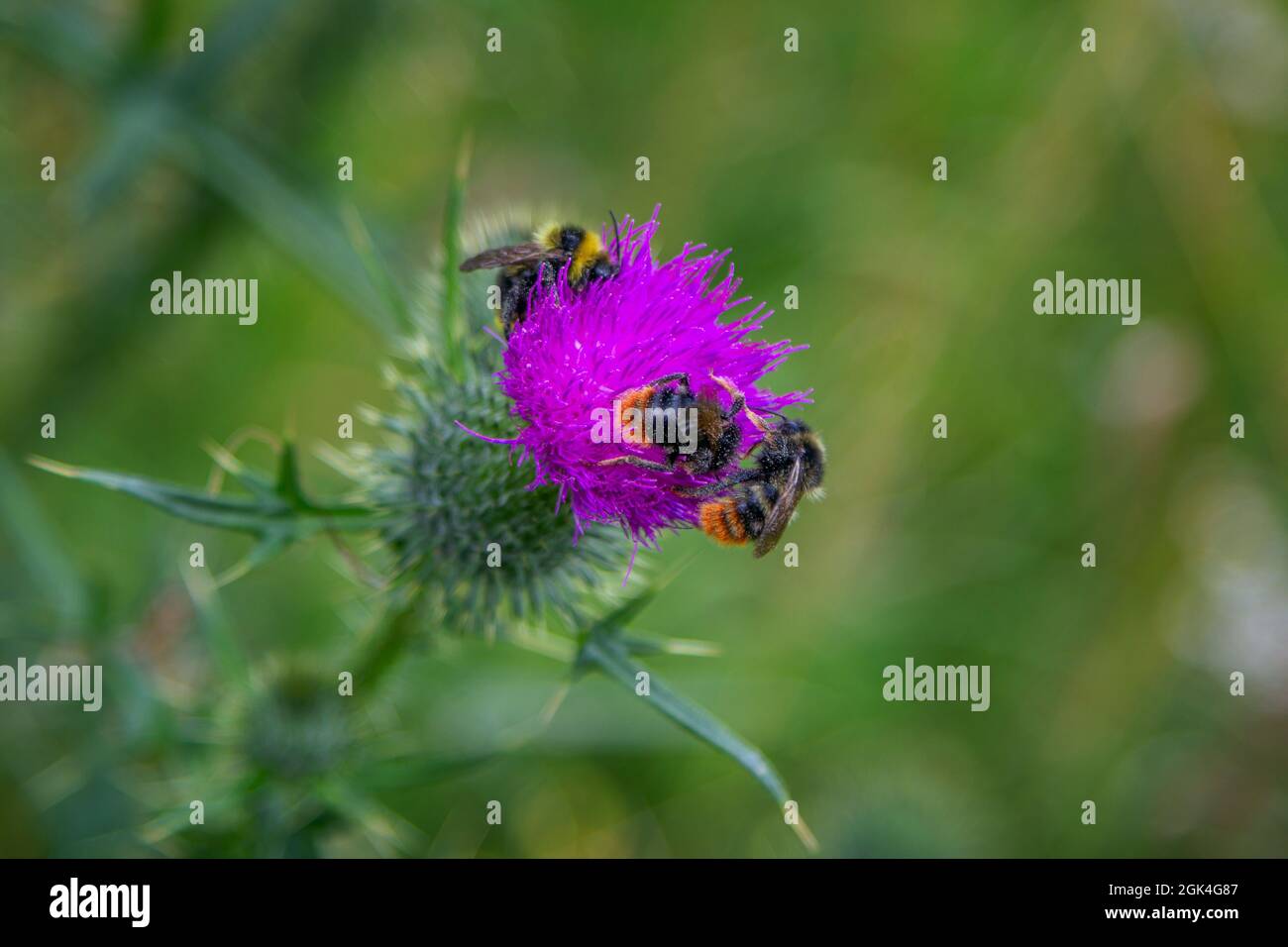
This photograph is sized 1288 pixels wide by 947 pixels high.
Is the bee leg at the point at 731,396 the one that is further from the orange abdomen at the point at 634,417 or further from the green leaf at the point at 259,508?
the green leaf at the point at 259,508

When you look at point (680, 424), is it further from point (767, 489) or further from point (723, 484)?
point (767, 489)

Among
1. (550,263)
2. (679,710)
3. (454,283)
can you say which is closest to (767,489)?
(679,710)

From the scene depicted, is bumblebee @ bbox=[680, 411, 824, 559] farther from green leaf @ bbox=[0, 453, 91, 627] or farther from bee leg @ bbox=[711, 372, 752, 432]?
green leaf @ bbox=[0, 453, 91, 627]

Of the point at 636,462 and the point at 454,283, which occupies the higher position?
the point at 454,283

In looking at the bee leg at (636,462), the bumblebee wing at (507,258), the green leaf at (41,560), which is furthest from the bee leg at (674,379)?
the green leaf at (41,560)

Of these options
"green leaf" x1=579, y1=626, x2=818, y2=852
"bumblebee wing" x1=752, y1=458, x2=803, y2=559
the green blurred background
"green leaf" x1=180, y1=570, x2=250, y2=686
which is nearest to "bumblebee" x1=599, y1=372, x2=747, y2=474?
"bumblebee wing" x1=752, y1=458, x2=803, y2=559

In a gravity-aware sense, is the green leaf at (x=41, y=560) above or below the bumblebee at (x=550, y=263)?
below
